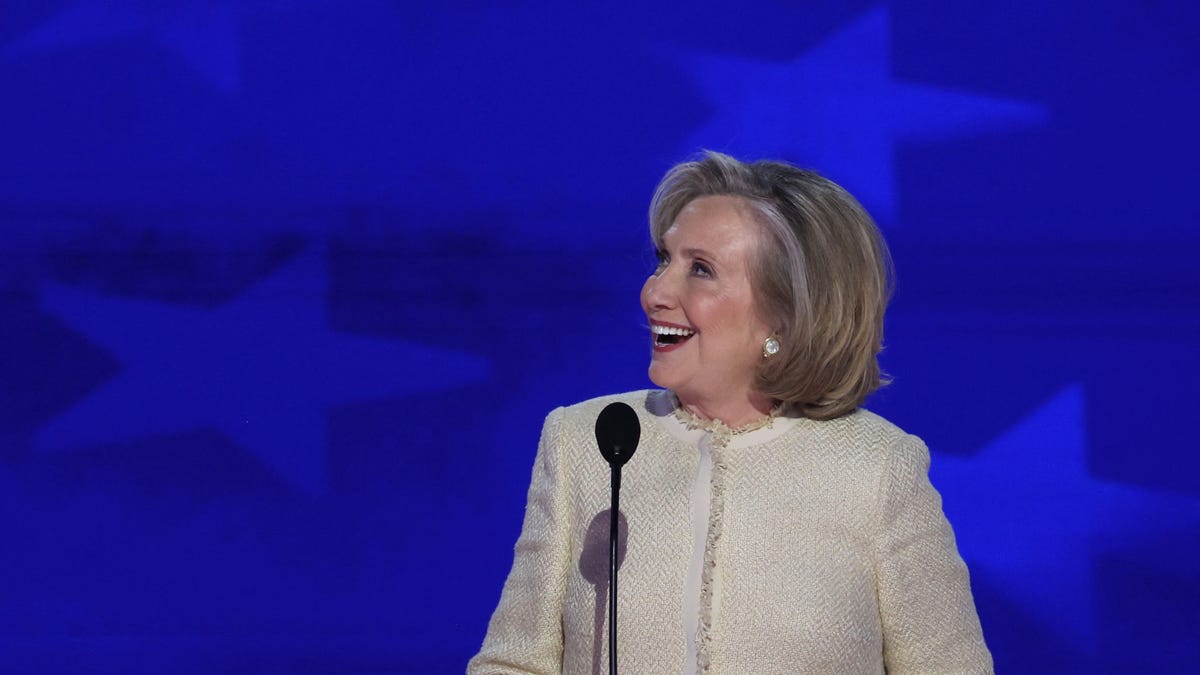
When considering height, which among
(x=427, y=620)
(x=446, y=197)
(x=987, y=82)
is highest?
(x=987, y=82)

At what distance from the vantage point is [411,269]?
2.70 meters

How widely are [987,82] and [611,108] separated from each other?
2.21 ft

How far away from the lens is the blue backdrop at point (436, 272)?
264 cm

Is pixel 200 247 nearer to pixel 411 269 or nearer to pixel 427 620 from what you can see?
pixel 411 269

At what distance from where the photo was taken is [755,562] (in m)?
1.72

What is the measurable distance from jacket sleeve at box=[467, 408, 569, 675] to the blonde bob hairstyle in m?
0.29

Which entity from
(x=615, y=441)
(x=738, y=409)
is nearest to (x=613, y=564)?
(x=615, y=441)

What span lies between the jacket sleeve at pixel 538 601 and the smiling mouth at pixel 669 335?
177 mm

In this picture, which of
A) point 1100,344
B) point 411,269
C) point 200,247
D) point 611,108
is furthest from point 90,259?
point 1100,344

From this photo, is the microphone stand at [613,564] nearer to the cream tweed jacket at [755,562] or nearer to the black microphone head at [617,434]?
the black microphone head at [617,434]

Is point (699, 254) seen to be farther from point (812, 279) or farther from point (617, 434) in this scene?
point (617, 434)

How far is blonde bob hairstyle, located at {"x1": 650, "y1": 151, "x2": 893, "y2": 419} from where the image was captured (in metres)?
1.74

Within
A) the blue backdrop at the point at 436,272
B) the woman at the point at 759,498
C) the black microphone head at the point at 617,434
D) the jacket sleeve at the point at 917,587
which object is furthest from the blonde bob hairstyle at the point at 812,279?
the blue backdrop at the point at 436,272

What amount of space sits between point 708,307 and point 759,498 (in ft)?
0.76
